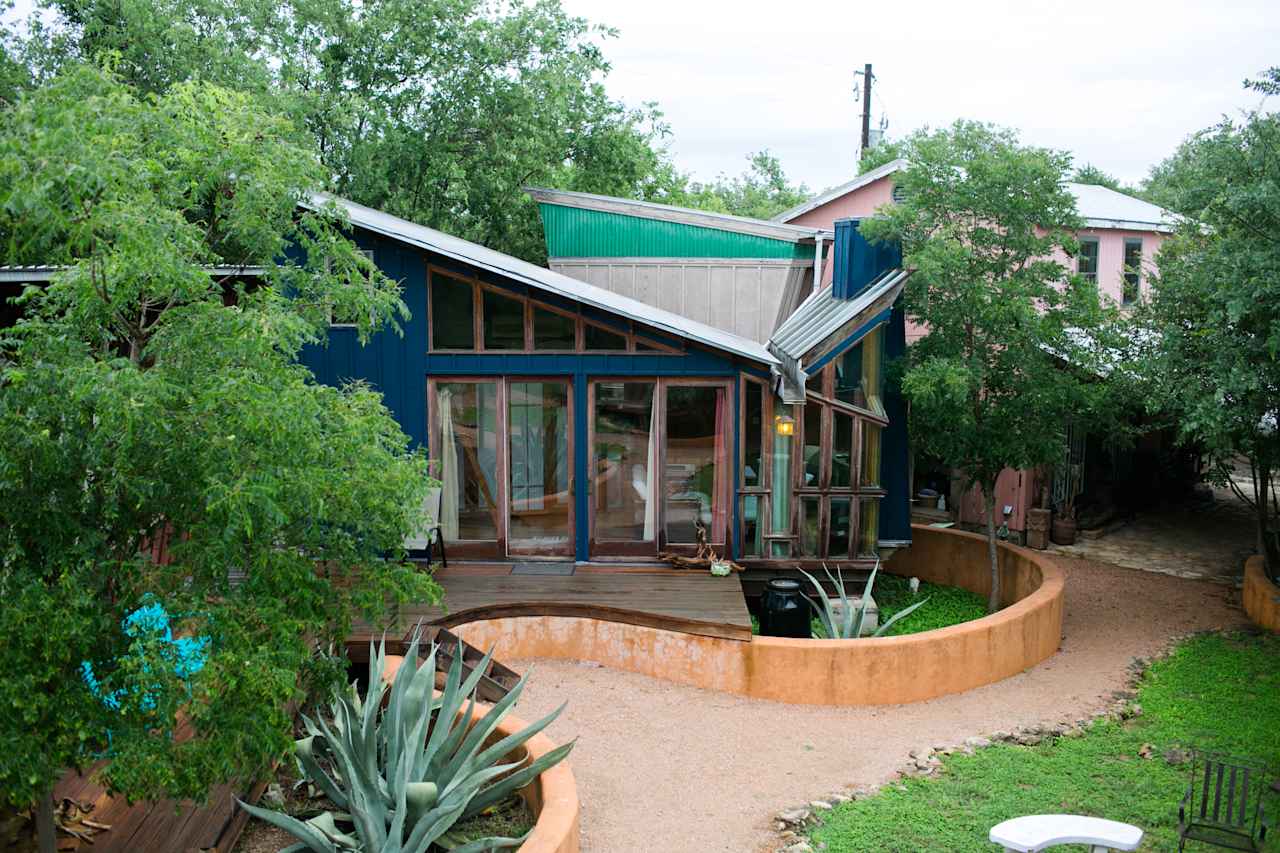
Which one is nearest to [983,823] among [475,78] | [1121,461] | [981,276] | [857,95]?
[981,276]

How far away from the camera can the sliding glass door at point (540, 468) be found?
11367mm

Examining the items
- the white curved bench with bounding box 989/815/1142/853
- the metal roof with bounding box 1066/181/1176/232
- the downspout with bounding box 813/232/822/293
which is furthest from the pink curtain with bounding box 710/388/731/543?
the metal roof with bounding box 1066/181/1176/232

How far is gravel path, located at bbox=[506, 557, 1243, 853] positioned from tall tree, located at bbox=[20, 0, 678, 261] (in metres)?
11.9

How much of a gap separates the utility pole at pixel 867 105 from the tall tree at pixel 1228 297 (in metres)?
19.0

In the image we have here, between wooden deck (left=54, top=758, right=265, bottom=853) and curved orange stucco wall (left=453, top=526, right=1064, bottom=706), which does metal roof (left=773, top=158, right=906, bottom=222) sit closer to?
curved orange stucco wall (left=453, top=526, right=1064, bottom=706)

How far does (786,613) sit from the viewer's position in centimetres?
1036

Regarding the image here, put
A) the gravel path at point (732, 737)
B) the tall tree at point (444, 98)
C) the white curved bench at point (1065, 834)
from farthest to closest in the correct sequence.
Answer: the tall tree at point (444, 98), the gravel path at point (732, 737), the white curved bench at point (1065, 834)

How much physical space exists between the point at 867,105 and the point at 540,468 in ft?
72.9

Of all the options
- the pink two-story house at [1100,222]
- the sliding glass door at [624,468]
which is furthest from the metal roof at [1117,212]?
the sliding glass door at [624,468]

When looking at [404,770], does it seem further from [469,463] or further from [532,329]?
[532,329]

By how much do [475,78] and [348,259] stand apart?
14297 millimetres

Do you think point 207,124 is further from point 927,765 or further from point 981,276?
point 981,276

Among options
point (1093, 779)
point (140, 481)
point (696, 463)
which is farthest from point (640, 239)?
point (140, 481)

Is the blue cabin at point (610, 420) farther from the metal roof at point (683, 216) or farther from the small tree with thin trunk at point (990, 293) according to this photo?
the metal roof at point (683, 216)
